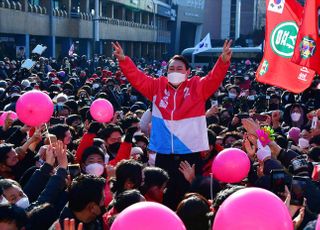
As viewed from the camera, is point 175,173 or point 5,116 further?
point 5,116

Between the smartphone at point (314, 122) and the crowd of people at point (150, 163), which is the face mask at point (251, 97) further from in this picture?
the smartphone at point (314, 122)

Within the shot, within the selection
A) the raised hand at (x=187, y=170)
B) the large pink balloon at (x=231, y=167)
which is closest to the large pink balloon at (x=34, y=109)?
the raised hand at (x=187, y=170)

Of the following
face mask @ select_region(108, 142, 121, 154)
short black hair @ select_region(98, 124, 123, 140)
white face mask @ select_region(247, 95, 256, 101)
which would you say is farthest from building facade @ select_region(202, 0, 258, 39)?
face mask @ select_region(108, 142, 121, 154)

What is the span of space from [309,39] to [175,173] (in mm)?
2719

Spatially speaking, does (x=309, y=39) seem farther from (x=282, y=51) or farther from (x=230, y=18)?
(x=230, y=18)

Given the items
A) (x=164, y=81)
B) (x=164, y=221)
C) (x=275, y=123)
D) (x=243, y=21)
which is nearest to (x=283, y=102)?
(x=275, y=123)

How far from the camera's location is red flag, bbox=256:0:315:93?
7.72 m

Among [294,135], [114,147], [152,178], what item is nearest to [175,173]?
[152,178]

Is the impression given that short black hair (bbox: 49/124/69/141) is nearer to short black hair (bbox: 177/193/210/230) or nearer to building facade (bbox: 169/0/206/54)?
short black hair (bbox: 177/193/210/230)

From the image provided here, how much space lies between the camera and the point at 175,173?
17.5ft

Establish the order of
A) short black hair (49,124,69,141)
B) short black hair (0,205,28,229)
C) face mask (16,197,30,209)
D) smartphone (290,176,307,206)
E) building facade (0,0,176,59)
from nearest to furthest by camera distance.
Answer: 1. short black hair (0,205,28,229)
2. smartphone (290,176,307,206)
3. face mask (16,197,30,209)
4. short black hair (49,124,69,141)
5. building facade (0,0,176,59)

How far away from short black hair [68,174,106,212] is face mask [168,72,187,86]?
1.59m

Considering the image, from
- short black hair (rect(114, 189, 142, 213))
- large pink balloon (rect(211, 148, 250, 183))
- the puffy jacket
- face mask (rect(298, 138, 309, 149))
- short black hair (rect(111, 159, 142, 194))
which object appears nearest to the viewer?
short black hair (rect(114, 189, 142, 213))

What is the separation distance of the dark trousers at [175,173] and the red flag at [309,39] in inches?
82.0
